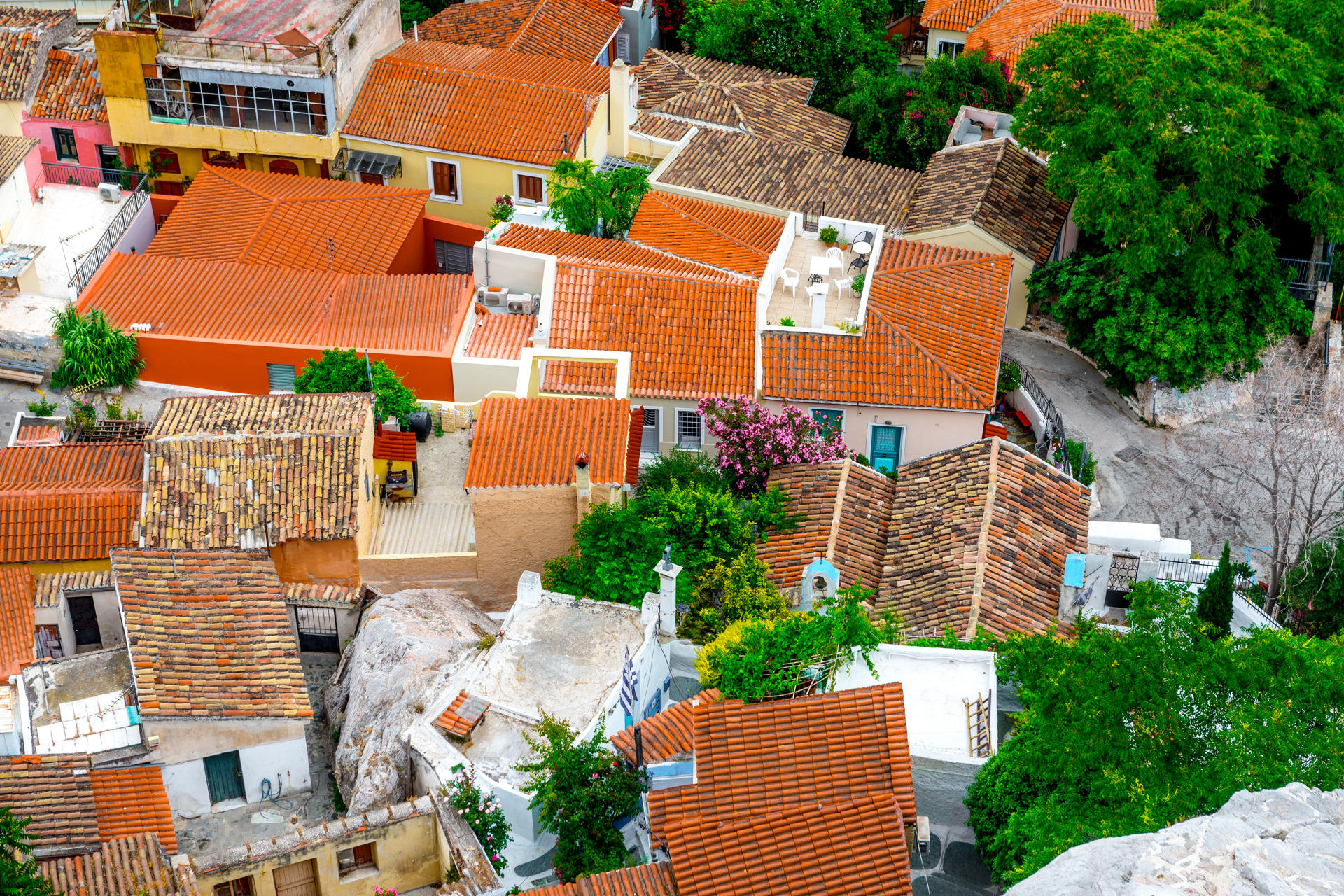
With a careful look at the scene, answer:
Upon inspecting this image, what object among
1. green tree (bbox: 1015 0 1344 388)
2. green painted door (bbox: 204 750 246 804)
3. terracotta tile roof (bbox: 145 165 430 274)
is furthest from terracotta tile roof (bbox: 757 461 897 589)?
terracotta tile roof (bbox: 145 165 430 274)

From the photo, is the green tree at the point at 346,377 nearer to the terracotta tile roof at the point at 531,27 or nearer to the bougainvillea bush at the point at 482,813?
the bougainvillea bush at the point at 482,813

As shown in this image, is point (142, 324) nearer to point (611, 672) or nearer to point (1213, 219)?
point (611, 672)

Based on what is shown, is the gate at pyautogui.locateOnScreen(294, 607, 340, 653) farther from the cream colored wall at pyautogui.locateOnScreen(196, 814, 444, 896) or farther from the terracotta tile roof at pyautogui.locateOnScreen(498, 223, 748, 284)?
the terracotta tile roof at pyautogui.locateOnScreen(498, 223, 748, 284)

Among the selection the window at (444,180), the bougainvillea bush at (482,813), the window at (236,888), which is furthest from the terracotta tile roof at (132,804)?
the window at (444,180)

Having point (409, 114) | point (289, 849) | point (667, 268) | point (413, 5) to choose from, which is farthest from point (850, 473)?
point (413, 5)

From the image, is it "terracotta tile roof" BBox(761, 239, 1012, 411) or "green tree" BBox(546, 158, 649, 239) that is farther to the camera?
"green tree" BBox(546, 158, 649, 239)

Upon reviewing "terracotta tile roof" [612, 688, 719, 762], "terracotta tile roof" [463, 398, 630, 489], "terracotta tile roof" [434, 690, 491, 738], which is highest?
"terracotta tile roof" [463, 398, 630, 489]

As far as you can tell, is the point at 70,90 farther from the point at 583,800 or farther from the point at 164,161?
the point at 583,800
